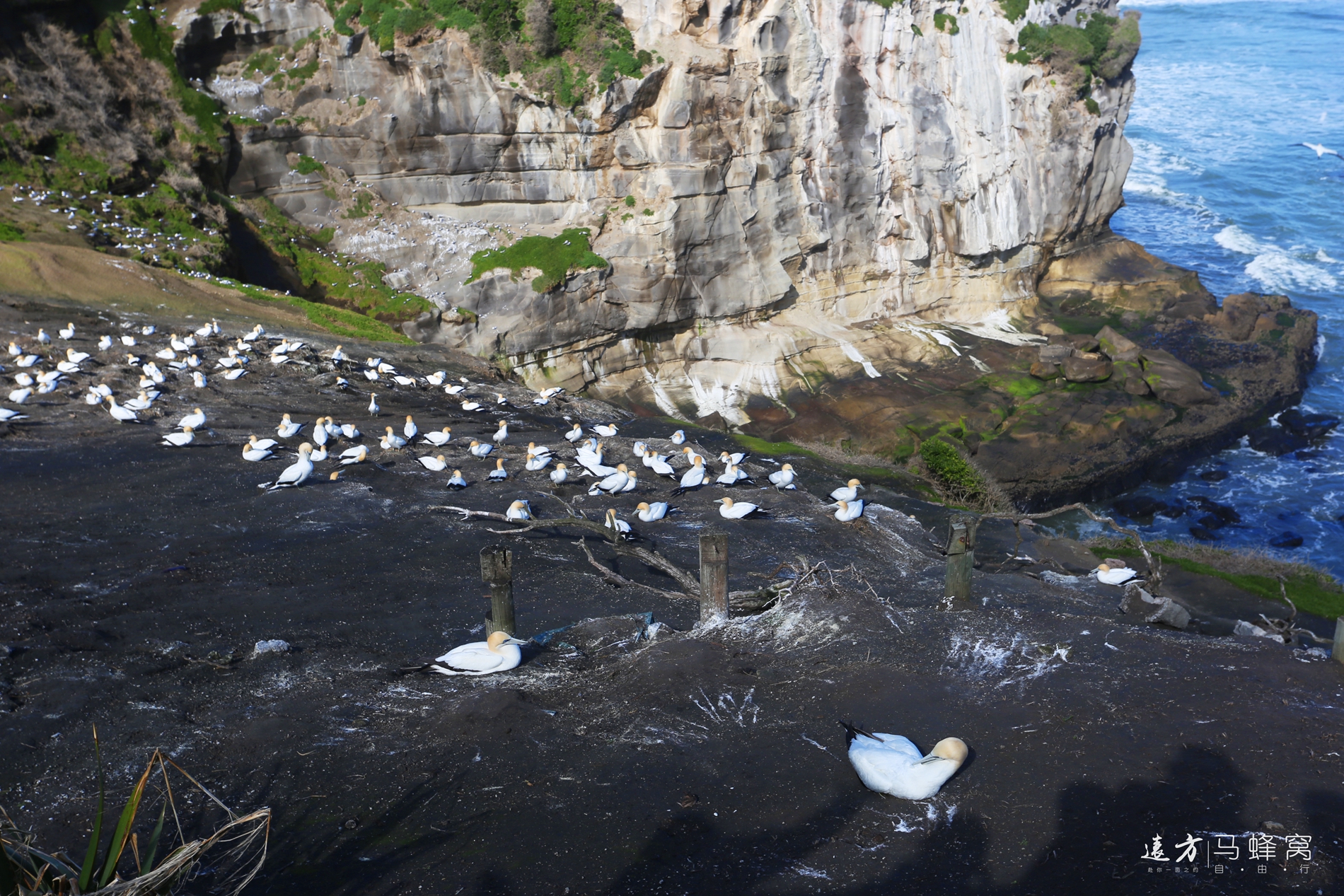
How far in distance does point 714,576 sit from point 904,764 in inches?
116

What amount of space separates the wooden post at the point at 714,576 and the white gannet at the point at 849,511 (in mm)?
7281

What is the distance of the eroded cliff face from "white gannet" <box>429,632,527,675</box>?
84.1 feet

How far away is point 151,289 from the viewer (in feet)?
85.9

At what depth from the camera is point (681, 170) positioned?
34.4 m

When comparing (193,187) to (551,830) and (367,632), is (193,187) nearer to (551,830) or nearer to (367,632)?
(367,632)

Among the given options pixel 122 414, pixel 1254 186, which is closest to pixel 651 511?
pixel 122 414

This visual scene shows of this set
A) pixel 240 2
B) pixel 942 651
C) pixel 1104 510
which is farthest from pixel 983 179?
pixel 942 651

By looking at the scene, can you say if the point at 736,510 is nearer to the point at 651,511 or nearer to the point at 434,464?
the point at 651,511

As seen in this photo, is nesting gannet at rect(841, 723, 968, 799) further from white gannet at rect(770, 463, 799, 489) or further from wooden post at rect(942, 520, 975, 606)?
white gannet at rect(770, 463, 799, 489)

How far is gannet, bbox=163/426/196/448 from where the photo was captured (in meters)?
16.0

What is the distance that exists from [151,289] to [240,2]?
17222mm

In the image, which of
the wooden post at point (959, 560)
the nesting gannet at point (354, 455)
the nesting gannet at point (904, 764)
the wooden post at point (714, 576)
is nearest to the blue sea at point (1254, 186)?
the wooden post at point (959, 560)

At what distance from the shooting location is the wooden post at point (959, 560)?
29.8ft

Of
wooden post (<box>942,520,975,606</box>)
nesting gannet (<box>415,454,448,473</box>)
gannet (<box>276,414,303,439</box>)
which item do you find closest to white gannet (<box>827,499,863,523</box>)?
wooden post (<box>942,520,975,606</box>)
